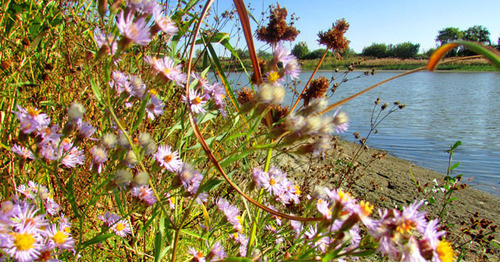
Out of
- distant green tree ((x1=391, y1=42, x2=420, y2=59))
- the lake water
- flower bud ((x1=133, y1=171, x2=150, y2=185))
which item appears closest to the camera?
flower bud ((x1=133, y1=171, x2=150, y2=185))

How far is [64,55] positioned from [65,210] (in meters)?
0.58

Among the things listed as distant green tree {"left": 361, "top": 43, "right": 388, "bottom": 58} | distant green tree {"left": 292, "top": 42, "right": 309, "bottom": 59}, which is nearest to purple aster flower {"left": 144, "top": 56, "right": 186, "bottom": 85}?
distant green tree {"left": 292, "top": 42, "right": 309, "bottom": 59}

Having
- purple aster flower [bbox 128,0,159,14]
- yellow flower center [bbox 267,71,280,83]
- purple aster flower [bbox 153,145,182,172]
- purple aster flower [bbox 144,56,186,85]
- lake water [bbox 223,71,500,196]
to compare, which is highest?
purple aster flower [bbox 128,0,159,14]

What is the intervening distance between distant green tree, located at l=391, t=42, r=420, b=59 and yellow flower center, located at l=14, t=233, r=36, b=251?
4063 cm

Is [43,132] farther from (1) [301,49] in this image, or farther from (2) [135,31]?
(1) [301,49]

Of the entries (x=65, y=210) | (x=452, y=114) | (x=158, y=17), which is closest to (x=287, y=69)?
(x=158, y=17)

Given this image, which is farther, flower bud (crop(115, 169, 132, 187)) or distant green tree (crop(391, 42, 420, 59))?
distant green tree (crop(391, 42, 420, 59))

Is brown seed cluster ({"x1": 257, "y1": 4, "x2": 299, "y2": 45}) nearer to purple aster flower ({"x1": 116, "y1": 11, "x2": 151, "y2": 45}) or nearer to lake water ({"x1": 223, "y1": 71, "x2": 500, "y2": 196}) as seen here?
purple aster flower ({"x1": 116, "y1": 11, "x2": 151, "y2": 45})

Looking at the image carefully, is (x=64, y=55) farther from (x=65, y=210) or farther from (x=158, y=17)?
(x=158, y=17)

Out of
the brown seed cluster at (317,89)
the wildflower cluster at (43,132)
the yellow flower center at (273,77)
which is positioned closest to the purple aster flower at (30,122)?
the wildflower cluster at (43,132)

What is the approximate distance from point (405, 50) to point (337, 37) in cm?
4170

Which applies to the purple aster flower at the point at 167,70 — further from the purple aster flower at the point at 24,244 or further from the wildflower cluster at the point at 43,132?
the purple aster flower at the point at 24,244

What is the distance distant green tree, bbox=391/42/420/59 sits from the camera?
121 ft

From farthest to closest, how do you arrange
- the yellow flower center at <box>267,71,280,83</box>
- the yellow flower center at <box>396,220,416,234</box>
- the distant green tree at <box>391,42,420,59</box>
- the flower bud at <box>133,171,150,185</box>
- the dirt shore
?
the distant green tree at <box>391,42,420,59</box> → the dirt shore → the yellow flower center at <box>267,71,280,83</box> → the flower bud at <box>133,171,150,185</box> → the yellow flower center at <box>396,220,416,234</box>
